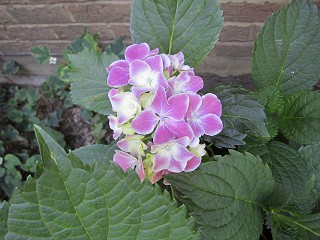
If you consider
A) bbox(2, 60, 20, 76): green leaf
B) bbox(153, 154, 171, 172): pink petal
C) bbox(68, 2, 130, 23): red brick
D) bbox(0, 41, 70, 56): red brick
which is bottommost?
bbox(2, 60, 20, 76): green leaf

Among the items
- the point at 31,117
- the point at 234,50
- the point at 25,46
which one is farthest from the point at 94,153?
the point at 25,46

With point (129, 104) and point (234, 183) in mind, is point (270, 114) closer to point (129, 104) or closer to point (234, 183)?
point (234, 183)

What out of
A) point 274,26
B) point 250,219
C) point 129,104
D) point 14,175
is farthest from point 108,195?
point 14,175

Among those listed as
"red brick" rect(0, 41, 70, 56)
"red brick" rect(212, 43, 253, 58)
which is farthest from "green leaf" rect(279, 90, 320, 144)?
"red brick" rect(0, 41, 70, 56)

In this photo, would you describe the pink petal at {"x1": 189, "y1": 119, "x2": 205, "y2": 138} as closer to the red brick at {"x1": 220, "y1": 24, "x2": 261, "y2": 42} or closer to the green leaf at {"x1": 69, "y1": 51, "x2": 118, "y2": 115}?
the green leaf at {"x1": 69, "y1": 51, "x2": 118, "y2": 115}

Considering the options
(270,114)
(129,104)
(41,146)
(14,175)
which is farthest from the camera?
(14,175)

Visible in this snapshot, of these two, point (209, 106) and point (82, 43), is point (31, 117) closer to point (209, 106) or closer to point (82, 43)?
point (82, 43)
